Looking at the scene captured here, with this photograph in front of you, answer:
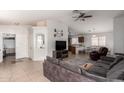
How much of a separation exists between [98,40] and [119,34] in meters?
4.80

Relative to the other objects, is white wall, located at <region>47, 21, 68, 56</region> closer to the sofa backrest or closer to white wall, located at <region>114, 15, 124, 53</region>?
white wall, located at <region>114, 15, 124, 53</region>

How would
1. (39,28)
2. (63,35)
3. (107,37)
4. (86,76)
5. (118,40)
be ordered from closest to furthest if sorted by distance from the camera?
(86,76), (118,40), (39,28), (63,35), (107,37)

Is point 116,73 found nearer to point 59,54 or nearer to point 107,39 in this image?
point 59,54

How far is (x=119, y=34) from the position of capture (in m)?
7.73

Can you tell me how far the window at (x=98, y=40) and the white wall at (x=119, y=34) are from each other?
3934mm

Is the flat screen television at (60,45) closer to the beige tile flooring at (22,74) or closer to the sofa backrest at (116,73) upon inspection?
the beige tile flooring at (22,74)

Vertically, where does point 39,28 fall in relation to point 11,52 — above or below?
above

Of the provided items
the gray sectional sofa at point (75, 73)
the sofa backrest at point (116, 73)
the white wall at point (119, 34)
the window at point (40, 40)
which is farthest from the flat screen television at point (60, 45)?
the sofa backrest at point (116, 73)

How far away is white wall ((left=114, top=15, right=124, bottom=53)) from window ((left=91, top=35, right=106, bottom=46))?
393cm

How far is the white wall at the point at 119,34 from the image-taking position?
7523 millimetres

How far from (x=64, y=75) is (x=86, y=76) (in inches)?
35.4
